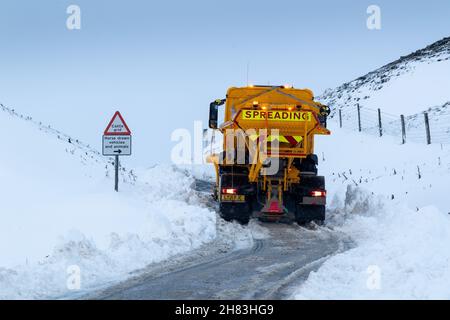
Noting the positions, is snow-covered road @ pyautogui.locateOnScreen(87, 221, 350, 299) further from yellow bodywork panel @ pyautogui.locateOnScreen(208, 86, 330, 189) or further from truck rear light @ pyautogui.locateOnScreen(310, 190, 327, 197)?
yellow bodywork panel @ pyautogui.locateOnScreen(208, 86, 330, 189)

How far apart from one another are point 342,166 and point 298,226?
39.0 ft

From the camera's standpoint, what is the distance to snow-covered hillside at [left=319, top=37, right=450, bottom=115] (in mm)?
39344

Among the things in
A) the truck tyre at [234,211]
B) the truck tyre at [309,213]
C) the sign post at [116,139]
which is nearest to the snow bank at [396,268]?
the truck tyre at [309,213]

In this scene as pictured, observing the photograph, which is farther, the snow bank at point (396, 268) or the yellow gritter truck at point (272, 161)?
the yellow gritter truck at point (272, 161)

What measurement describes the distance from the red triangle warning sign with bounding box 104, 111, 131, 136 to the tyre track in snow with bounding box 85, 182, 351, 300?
10.8 ft

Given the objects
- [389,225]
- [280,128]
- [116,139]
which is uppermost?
[280,128]

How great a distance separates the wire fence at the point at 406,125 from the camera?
2828cm

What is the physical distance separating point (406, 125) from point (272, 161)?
74.9 feet

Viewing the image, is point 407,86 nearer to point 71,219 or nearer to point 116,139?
point 116,139

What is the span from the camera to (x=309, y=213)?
13.7 m

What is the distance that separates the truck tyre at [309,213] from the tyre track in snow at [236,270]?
1.70m

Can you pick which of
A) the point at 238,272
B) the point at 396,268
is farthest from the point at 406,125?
the point at 396,268

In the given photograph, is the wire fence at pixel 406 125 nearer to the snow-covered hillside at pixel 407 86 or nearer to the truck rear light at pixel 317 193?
the snow-covered hillside at pixel 407 86

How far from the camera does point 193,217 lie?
11.9 m
